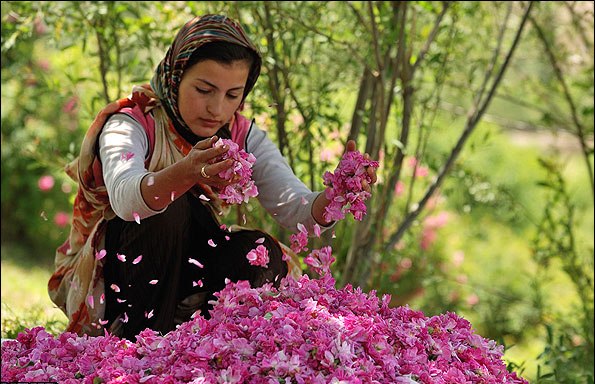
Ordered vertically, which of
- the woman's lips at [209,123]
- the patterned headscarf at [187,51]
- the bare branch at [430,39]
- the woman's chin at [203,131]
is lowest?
the woman's chin at [203,131]

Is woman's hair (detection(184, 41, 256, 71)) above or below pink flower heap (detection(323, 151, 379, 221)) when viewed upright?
above

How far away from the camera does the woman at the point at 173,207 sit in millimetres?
2711

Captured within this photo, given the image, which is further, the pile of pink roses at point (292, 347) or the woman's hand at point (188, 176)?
the woman's hand at point (188, 176)

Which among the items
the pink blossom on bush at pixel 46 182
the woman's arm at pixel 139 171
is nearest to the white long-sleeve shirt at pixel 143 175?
the woman's arm at pixel 139 171

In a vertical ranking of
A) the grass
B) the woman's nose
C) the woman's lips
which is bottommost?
the grass

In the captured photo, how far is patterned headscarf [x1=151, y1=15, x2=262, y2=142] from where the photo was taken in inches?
107

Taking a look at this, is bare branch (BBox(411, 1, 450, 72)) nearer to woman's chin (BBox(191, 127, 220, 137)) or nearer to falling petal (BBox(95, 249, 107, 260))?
woman's chin (BBox(191, 127, 220, 137))

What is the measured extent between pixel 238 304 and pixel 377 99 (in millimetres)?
1636

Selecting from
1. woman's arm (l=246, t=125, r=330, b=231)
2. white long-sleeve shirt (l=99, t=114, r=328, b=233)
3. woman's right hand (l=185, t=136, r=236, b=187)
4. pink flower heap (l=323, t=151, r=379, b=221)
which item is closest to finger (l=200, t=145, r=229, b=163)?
woman's right hand (l=185, t=136, r=236, b=187)

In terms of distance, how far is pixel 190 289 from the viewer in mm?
2926

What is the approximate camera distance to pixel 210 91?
A: 2.73 meters

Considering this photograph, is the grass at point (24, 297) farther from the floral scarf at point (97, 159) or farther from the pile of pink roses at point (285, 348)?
the pile of pink roses at point (285, 348)

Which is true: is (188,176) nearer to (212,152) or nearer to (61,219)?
(212,152)

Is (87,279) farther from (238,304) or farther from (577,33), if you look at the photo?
(577,33)
